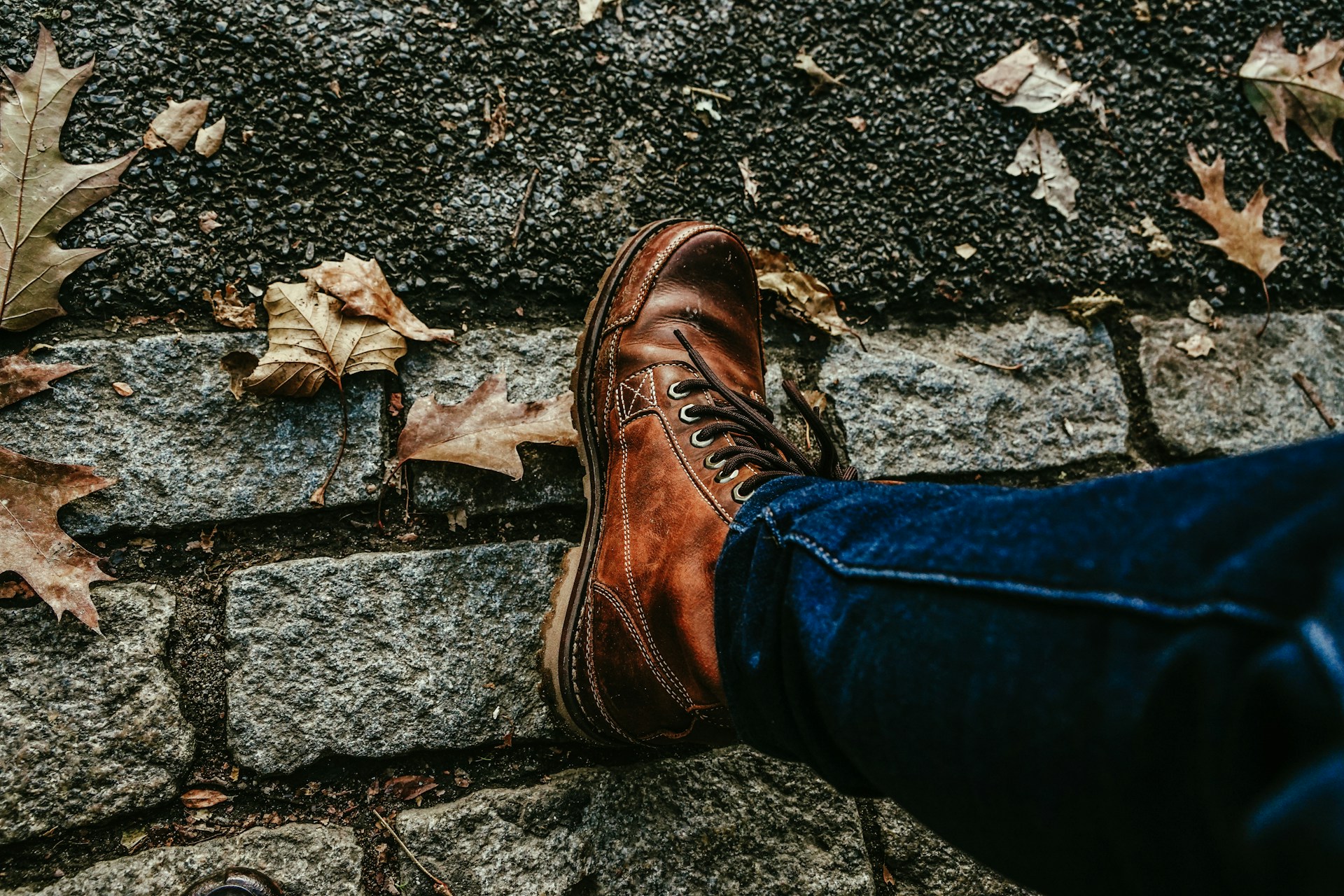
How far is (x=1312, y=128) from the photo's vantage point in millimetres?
2164

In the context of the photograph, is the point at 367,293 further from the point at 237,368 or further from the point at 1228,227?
the point at 1228,227

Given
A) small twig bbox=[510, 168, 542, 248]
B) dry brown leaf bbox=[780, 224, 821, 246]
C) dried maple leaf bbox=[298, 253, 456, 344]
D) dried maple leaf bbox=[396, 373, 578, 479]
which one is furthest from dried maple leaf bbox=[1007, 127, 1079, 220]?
dried maple leaf bbox=[298, 253, 456, 344]

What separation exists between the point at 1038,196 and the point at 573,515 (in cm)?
140

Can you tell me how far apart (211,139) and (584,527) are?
112 centimetres

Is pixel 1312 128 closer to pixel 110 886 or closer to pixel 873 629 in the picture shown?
pixel 873 629

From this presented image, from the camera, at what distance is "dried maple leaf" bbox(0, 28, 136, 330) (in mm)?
1510

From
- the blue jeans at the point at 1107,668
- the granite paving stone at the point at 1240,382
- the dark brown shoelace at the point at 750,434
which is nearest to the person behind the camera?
the blue jeans at the point at 1107,668

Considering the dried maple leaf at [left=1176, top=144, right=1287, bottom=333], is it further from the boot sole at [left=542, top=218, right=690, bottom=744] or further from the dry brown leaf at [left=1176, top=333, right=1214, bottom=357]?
the boot sole at [left=542, top=218, right=690, bottom=744]

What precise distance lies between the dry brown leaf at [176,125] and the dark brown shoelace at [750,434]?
1.10m

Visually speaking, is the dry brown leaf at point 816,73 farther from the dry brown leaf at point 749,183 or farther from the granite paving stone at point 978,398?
the granite paving stone at point 978,398

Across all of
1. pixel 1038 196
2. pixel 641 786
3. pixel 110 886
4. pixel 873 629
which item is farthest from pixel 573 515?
pixel 1038 196

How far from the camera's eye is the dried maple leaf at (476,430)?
1629 millimetres

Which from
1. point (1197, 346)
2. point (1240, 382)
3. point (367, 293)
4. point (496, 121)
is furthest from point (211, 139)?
point (1240, 382)

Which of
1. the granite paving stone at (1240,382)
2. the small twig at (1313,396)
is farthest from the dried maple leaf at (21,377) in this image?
the small twig at (1313,396)
